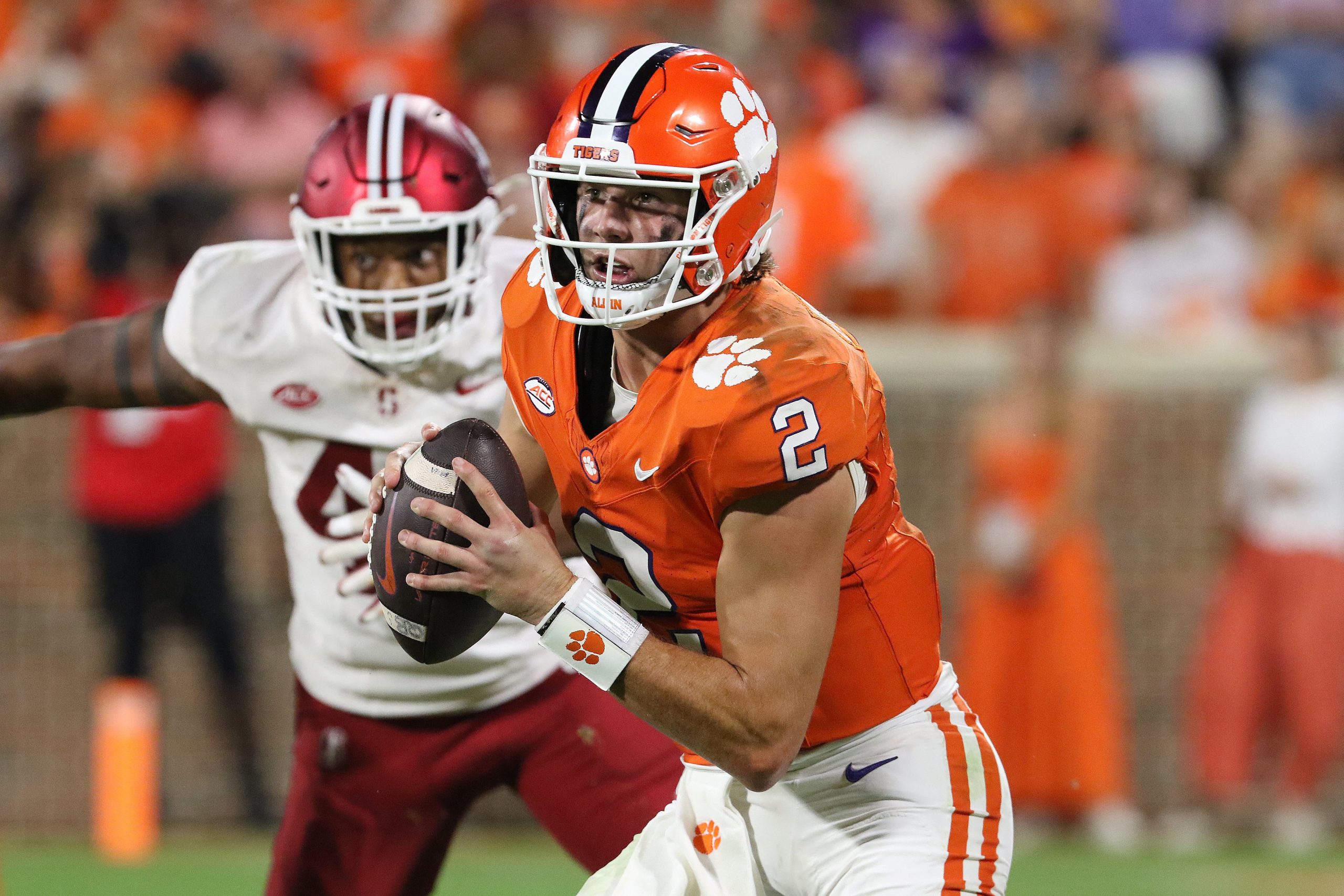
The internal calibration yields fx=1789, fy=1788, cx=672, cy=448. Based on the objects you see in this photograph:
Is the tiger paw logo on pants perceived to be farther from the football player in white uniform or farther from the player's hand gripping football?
the football player in white uniform

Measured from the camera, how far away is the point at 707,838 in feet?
9.28

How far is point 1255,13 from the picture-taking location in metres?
8.72

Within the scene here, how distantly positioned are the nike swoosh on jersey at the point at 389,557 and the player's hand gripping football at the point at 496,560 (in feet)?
0.34

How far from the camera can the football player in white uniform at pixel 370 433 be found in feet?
11.3

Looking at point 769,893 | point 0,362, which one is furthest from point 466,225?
point 769,893

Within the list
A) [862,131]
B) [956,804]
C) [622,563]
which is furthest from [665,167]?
[862,131]

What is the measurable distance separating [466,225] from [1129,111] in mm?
5018

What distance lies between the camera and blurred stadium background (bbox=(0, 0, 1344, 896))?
22.5ft

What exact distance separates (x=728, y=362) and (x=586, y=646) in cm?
45

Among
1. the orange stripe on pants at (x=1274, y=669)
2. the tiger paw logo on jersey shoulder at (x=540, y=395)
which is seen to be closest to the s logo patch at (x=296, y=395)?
the tiger paw logo on jersey shoulder at (x=540, y=395)

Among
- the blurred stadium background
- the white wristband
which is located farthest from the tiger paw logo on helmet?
the blurred stadium background

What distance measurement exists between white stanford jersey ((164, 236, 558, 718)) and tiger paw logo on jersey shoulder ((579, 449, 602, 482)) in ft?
2.78

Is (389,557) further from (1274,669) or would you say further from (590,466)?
(1274,669)

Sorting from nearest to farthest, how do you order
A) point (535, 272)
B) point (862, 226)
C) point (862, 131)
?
point (535, 272) → point (862, 226) → point (862, 131)
